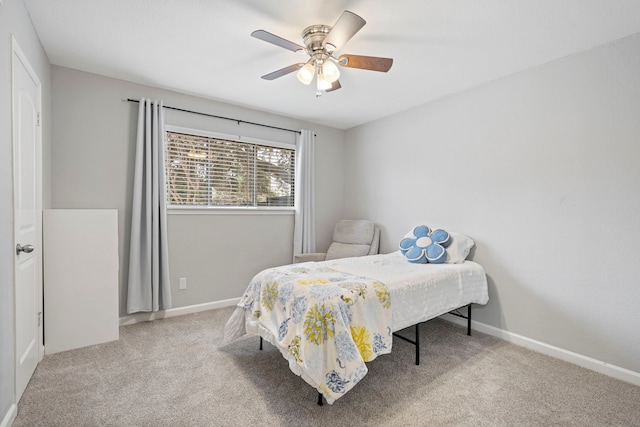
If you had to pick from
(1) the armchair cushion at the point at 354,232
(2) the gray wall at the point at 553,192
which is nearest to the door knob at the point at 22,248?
(1) the armchair cushion at the point at 354,232

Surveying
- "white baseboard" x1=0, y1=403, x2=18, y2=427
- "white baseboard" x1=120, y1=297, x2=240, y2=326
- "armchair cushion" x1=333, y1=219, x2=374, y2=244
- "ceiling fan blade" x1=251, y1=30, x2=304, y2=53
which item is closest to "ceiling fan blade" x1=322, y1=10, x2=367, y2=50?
Result: "ceiling fan blade" x1=251, y1=30, x2=304, y2=53

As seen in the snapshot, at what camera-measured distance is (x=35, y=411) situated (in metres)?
1.67

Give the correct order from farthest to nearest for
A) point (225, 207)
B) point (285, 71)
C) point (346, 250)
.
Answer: point (346, 250) → point (225, 207) → point (285, 71)

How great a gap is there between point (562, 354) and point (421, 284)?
1312 millimetres

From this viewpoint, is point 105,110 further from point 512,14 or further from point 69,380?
point 512,14

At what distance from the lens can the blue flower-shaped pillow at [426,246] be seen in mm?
2852

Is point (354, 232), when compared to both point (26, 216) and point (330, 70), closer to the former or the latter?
point (330, 70)

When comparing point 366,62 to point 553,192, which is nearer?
point 366,62

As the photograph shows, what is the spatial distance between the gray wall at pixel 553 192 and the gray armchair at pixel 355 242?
27.0 inches

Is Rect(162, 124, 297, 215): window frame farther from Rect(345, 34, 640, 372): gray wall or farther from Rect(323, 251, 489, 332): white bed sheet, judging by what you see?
Rect(345, 34, 640, 372): gray wall

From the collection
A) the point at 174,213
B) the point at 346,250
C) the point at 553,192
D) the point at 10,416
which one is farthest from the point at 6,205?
the point at 553,192

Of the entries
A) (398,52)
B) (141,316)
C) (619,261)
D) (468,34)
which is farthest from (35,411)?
(619,261)

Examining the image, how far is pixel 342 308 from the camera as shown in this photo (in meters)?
1.76

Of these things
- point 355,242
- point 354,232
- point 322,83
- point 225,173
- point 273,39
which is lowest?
point 355,242
